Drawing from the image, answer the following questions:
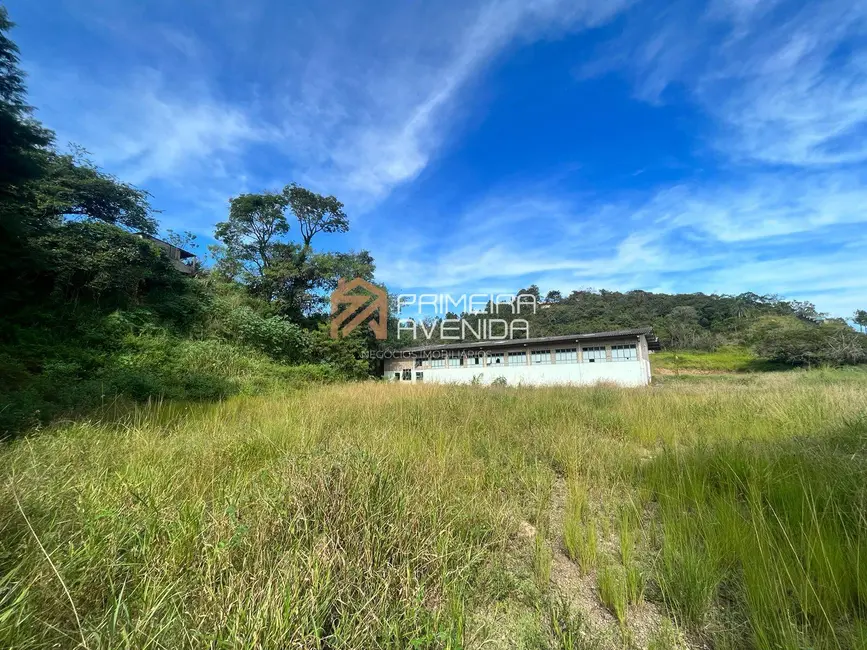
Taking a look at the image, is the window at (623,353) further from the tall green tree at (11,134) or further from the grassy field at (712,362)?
the tall green tree at (11,134)

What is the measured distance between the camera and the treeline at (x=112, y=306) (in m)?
6.65

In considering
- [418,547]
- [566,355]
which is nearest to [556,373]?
[566,355]

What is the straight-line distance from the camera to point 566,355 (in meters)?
19.1

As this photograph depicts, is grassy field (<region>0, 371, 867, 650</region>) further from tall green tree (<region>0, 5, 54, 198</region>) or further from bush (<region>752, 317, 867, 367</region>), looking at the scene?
bush (<region>752, 317, 867, 367</region>)

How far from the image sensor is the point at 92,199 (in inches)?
463

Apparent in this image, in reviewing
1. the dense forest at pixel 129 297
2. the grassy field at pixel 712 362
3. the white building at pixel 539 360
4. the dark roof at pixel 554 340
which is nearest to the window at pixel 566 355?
the white building at pixel 539 360

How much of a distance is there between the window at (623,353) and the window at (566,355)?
6.51 ft

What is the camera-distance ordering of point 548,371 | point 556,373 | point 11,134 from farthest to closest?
Answer: point 548,371
point 556,373
point 11,134

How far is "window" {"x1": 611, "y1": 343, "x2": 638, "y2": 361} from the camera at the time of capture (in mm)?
17641

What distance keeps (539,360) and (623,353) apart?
457cm

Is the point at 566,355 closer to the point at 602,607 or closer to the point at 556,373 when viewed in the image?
the point at 556,373

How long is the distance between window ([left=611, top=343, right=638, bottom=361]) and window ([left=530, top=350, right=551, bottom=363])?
3.47 m

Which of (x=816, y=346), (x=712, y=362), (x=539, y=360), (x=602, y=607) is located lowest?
(x=602, y=607)

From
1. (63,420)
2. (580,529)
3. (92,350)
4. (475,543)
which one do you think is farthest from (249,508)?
(92,350)
